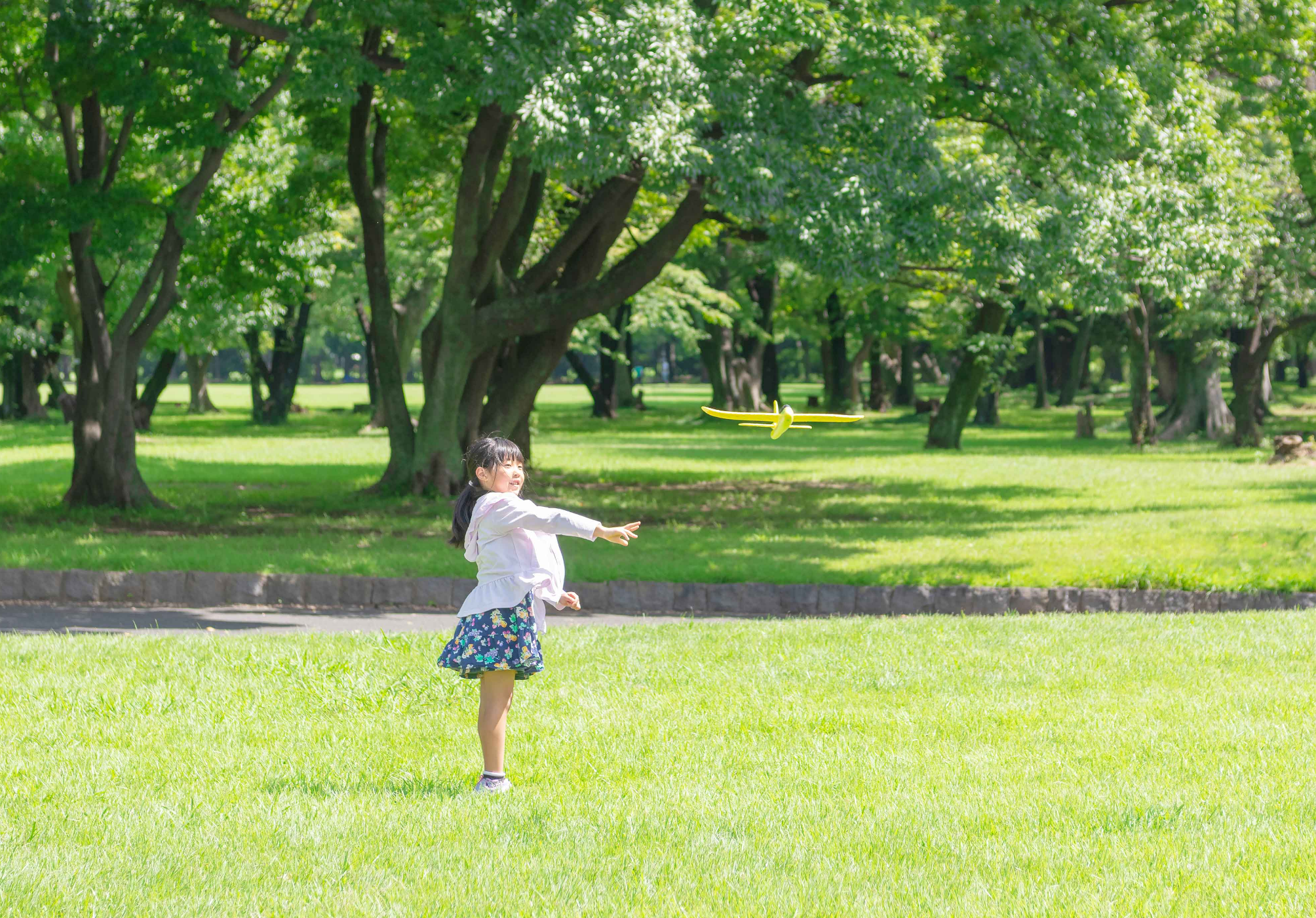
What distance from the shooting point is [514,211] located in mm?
17797

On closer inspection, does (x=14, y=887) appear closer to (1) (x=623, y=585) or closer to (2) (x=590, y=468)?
(1) (x=623, y=585)

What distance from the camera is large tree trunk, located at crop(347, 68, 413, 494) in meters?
18.0

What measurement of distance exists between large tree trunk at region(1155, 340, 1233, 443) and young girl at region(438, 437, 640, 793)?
3098 cm

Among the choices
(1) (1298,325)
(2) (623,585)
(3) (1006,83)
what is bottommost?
(2) (623,585)

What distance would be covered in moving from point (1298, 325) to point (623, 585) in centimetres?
2242

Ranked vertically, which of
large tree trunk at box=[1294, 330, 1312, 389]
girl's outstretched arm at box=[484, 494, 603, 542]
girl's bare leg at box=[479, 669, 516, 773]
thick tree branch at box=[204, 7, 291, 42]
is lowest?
girl's bare leg at box=[479, 669, 516, 773]

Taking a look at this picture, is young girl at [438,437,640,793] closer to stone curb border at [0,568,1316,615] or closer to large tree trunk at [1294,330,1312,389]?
stone curb border at [0,568,1316,615]

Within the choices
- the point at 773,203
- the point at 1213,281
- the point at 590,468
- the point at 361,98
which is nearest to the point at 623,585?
the point at 773,203

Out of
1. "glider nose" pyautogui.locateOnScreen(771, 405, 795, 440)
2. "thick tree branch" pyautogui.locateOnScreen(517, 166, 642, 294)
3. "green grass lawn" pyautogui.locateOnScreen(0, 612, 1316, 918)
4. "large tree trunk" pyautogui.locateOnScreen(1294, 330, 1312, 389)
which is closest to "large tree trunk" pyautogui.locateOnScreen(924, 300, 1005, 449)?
"thick tree branch" pyautogui.locateOnScreen(517, 166, 642, 294)

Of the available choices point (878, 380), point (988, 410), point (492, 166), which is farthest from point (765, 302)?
point (492, 166)

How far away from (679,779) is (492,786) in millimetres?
711

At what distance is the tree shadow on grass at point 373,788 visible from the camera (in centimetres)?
530

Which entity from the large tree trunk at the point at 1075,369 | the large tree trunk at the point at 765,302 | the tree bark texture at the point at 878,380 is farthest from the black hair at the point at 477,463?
the large tree trunk at the point at 1075,369

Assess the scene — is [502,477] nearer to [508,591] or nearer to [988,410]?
[508,591]
